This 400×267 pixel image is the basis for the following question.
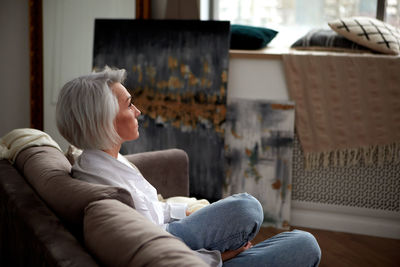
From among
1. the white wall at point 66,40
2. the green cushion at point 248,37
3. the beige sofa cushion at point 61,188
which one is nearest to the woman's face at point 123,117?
the beige sofa cushion at point 61,188

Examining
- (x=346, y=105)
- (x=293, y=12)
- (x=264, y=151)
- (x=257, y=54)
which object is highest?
(x=293, y=12)

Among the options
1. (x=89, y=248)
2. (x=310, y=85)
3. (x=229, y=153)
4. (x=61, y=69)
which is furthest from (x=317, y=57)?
(x=89, y=248)

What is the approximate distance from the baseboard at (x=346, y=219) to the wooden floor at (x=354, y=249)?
47mm

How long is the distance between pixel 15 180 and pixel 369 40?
2064mm

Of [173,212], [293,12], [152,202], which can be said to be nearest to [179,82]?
[293,12]

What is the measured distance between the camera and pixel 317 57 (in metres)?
2.79

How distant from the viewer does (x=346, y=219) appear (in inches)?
116

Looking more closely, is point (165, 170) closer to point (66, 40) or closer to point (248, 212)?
point (248, 212)

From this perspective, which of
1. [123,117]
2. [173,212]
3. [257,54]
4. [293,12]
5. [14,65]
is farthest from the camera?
[14,65]

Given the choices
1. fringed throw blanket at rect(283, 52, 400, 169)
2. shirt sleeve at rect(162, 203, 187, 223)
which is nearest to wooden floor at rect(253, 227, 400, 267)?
fringed throw blanket at rect(283, 52, 400, 169)

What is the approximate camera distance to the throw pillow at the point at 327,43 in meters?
2.90

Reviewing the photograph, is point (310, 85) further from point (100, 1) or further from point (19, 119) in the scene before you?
point (19, 119)

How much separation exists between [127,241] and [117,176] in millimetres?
503

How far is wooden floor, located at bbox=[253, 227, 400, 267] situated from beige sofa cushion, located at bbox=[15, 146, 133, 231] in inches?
56.5
